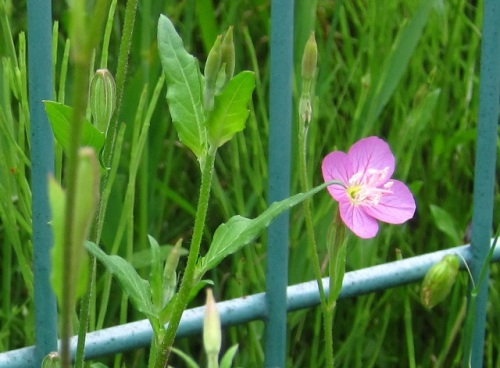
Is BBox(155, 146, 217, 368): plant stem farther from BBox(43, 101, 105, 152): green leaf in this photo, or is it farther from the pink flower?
the pink flower

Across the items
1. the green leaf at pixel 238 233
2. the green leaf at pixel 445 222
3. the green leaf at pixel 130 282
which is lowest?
the green leaf at pixel 445 222

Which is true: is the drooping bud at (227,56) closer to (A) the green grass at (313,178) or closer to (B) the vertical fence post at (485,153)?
(A) the green grass at (313,178)

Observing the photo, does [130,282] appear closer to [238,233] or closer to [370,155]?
[238,233]

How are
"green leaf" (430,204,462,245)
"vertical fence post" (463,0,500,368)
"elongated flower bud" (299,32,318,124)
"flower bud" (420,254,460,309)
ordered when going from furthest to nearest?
1. "green leaf" (430,204,462,245)
2. "vertical fence post" (463,0,500,368)
3. "flower bud" (420,254,460,309)
4. "elongated flower bud" (299,32,318,124)

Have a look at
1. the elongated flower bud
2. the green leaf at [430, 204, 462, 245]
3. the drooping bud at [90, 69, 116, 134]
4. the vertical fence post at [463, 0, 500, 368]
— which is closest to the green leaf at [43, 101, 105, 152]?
the drooping bud at [90, 69, 116, 134]

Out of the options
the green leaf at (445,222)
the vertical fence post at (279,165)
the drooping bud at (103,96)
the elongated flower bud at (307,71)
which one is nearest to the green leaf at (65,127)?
the drooping bud at (103,96)

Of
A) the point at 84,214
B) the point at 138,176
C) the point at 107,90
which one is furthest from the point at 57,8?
the point at 84,214
